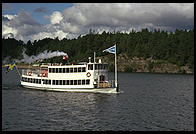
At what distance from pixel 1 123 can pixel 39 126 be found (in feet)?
18.0

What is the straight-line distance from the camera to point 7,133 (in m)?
29.8

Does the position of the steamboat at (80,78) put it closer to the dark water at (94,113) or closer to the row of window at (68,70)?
the row of window at (68,70)

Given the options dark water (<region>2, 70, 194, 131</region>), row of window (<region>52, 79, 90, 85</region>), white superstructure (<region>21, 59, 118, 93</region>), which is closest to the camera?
dark water (<region>2, 70, 194, 131</region>)

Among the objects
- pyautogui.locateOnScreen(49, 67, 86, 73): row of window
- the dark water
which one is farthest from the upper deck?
the dark water

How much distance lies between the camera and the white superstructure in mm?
57072

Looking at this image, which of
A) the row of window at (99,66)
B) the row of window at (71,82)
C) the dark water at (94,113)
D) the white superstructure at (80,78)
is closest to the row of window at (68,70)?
the white superstructure at (80,78)

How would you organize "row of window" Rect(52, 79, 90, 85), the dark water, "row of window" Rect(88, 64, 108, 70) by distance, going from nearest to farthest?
the dark water
"row of window" Rect(88, 64, 108, 70)
"row of window" Rect(52, 79, 90, 85)

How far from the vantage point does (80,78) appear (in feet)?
189

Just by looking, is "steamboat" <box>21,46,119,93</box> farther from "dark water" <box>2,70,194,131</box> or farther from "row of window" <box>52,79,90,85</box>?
"dark water" <box>2,70,194,131</box>

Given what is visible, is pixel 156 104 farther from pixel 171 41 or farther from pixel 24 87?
pixel 171 41

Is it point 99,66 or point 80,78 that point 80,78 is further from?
point 99,66

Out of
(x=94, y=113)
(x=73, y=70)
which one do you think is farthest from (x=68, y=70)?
(x=94, y=113)

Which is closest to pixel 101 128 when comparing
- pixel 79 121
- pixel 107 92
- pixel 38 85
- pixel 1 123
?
pixel 79 121

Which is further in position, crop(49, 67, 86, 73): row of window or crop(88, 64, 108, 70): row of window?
crop(49, 67, 86, 73): row of window
